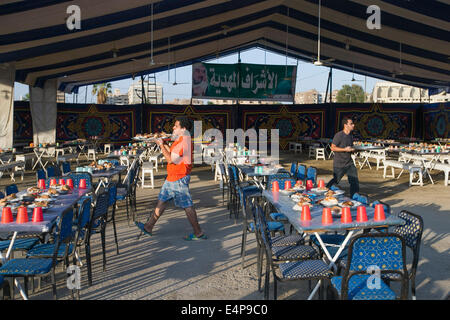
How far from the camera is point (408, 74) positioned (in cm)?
1648

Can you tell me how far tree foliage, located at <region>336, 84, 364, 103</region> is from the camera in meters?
67.4

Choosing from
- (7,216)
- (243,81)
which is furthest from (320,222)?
(243,81)

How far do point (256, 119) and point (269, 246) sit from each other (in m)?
16.5

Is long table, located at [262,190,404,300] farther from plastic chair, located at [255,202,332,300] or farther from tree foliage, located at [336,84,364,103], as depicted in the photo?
tree foliage, located at [336,84,364,103]

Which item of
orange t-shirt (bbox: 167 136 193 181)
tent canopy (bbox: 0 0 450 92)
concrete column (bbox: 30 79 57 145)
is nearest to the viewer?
orange t-shirt (bbox: 167 136 193 181)

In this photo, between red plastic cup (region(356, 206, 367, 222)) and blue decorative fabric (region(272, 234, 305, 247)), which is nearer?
red plastic cup (region(356, 206, 367, 222))

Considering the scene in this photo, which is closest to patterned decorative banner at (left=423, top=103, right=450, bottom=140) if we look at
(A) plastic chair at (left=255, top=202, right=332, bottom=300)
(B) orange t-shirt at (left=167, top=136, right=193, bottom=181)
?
(B) orange t-shirt at (left=167, top=136, right=193, bottom=181)

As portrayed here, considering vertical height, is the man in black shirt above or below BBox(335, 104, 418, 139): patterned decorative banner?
below

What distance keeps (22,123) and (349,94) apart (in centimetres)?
5809

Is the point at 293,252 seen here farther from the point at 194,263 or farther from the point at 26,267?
the point at 26,267

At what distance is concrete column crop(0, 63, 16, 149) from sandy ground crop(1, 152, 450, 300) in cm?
577

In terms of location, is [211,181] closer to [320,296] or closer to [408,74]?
[320,296]

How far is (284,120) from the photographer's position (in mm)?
19500

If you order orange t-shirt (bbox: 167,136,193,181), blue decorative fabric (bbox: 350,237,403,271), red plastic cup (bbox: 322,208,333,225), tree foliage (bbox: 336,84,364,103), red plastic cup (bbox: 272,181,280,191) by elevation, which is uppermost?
tree foliage (bbox: 336,84,364,103)
